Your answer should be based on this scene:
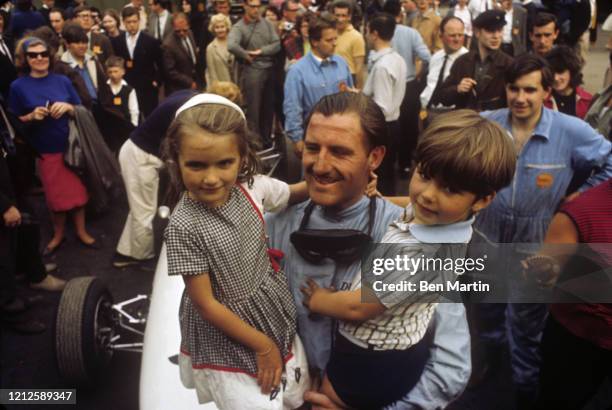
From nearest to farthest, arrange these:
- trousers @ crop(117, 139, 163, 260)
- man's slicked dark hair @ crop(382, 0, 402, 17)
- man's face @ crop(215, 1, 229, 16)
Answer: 1. trousers @ crop(117, 139, 163, 260)
2. man's slicked dark hair @ crop(382, 0, 402, 17)
3. man's face @ crop(215, 1, 229, 16)

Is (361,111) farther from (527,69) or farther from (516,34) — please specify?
(516,34)

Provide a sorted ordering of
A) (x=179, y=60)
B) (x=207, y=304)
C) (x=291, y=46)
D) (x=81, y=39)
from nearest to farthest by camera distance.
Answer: (x=207, y=304), (x=81, y=39), (x=179, y=60), (x=291, y=46)

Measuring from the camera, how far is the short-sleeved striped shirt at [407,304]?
1013 mm

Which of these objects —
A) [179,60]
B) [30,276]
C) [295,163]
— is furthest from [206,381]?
[179,60]

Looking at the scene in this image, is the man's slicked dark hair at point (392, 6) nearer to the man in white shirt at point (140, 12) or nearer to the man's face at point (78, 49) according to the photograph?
the man in white shirt at point (140, 12)

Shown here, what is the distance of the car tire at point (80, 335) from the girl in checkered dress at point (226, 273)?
1.16m

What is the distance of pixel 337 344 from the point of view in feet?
3.73

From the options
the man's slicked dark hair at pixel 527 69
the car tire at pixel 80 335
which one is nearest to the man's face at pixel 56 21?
the car tire at pixel 80 335

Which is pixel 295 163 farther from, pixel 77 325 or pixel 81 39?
pixel 81 39

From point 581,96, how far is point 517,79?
110 cm

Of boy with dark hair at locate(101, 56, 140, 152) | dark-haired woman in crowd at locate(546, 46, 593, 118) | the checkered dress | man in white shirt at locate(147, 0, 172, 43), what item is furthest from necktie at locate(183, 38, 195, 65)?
the checkered dress

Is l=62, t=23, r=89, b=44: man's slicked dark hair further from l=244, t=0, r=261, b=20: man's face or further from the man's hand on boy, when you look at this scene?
the man's hand on boy

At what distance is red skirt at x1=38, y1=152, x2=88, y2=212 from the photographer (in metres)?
3.30

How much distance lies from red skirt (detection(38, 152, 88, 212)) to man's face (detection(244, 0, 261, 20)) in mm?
2222
